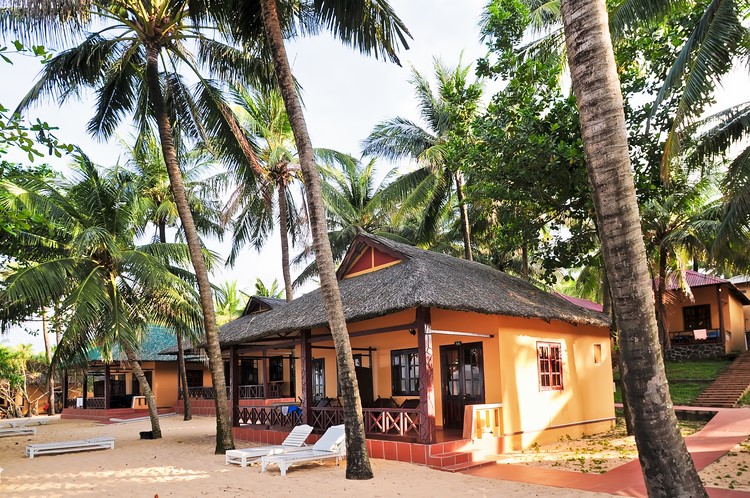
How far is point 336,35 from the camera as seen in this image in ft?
37.9

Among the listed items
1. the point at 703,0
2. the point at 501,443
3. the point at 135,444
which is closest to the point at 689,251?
the point at 703,0

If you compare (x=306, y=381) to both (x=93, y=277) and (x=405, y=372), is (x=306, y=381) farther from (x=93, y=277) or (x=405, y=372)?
(x=93, y=277)

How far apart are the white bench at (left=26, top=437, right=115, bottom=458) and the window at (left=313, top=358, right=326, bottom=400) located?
5.46 metres

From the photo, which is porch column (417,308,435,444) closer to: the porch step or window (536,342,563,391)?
window (536,342,563,391)

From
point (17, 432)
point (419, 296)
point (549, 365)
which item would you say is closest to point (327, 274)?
point (419, 296)

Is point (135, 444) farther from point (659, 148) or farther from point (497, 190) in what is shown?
point (659, 148)

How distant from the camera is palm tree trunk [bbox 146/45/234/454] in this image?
13320mm

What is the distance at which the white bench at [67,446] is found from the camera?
14211 millimetres

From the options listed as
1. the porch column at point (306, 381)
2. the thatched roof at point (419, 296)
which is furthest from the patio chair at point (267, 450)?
the thatched roof at point (419, 296)

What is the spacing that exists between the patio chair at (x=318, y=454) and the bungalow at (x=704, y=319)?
1774cm

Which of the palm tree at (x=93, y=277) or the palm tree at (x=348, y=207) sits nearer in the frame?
the palm tree at (x=93, y=277)

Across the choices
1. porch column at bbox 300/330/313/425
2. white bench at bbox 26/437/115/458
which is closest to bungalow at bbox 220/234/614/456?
porch column at bbox 300/330/313/425

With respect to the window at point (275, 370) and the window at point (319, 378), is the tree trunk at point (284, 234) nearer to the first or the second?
the window at point (319, 378)

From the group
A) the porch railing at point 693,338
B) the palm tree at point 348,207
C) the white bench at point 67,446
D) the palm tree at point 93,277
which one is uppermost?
the palm tree at point 348,207
